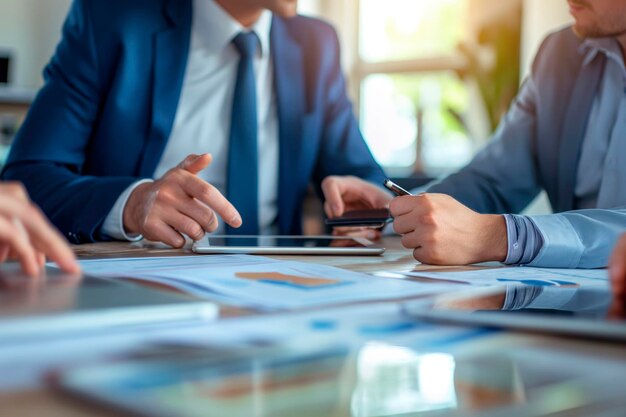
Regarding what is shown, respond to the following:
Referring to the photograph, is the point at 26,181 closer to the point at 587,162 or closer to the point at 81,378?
the point at 587,162

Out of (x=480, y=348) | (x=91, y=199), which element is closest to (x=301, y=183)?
(x=91, y=199)

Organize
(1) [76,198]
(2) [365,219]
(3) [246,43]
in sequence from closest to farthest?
(2) [365,219]
(1) [76,198]
(3) [246,43]

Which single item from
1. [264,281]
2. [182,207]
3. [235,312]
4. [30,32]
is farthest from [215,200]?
[30,32]

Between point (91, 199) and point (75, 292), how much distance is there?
0.89 metres

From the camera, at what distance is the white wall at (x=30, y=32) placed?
489 cm

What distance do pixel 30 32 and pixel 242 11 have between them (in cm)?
348

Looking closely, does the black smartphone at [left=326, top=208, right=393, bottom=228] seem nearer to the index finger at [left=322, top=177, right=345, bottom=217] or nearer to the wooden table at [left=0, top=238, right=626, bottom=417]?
A: the index finger at [left=322, top=177, right=345, bottom=217]

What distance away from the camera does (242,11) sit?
194cm

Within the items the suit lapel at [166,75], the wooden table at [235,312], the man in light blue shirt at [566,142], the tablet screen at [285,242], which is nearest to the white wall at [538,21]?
the man in light blue shirt at [566,142]

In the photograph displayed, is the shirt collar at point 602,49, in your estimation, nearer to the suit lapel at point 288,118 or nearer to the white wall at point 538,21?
the suit lapel at point 288,118

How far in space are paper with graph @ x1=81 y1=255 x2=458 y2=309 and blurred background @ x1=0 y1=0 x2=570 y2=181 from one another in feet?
9.11

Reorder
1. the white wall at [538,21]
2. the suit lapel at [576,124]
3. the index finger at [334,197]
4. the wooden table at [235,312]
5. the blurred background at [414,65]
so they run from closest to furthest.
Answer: the wooden table at [235,312], the index finger at [334,197], the suit lapel at [576,124], the white wall at [538,21], the blurred background at [414,65]

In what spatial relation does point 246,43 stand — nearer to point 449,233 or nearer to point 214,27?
point 214,27

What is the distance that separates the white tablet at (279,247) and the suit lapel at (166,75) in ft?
1.87
